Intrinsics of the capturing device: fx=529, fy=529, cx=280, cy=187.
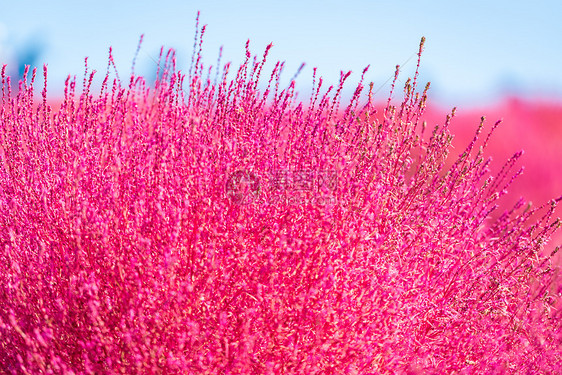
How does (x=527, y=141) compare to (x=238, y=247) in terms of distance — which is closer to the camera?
(x=238, y=247)

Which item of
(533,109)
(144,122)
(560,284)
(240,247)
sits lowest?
(560,284)

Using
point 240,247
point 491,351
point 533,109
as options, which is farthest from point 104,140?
point 533,109

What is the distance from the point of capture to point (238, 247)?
1.92 metres

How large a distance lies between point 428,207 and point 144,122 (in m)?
1.38

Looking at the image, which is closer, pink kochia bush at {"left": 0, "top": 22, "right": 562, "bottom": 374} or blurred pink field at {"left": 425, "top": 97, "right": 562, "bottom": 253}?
pink kochia bush at {"left": 0, "top": 22, "right": 562, "bottom": 374}

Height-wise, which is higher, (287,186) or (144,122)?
(144,122)

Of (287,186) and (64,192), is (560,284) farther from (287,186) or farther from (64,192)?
(64,192)

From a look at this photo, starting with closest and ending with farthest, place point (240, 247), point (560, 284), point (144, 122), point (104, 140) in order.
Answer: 1. point (240, 247)
2. point (104, 140)
3. point (144, 122)
4. point (560, 284)

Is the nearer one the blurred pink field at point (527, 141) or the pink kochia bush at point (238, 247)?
Answer: the pink kochia bush at point (238, 247)

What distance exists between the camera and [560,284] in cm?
302

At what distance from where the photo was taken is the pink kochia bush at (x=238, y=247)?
1836 mm

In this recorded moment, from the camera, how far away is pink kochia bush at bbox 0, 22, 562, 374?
1836mm

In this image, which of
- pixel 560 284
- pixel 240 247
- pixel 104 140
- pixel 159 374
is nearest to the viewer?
pixel 159 374

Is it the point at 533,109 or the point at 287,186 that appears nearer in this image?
the point at 287,186
